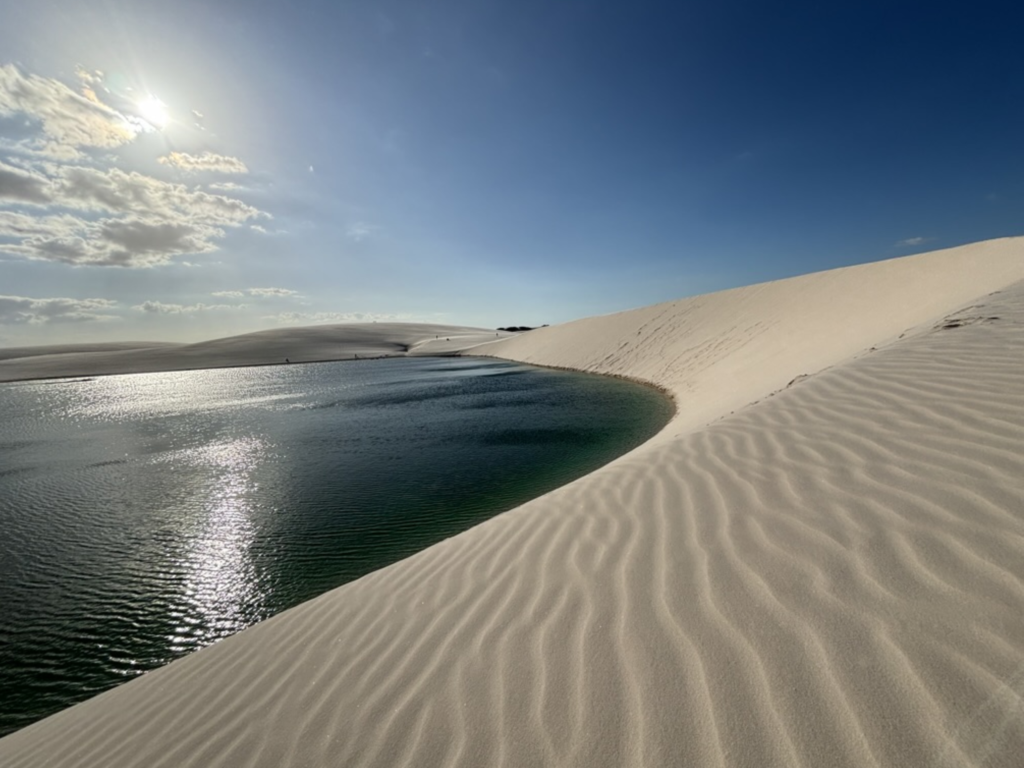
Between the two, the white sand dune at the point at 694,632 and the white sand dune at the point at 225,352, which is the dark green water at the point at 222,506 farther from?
the white sand dune at the point at 225,352

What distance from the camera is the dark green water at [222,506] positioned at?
13.4 feet

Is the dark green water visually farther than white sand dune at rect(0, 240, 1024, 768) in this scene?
Yes

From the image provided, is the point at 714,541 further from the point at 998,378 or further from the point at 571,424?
the point at 571,424

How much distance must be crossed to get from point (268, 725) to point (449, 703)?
3.14ft

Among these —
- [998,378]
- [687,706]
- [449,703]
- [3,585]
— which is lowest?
[3,585]

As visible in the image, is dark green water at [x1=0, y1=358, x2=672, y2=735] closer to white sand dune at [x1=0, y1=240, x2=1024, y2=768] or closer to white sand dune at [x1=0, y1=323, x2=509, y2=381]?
white sand dune at [x1=0, y1=240, x2=1024, y2=768]

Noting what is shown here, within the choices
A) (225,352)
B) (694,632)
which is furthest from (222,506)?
(225,352)

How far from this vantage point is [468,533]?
3.97m

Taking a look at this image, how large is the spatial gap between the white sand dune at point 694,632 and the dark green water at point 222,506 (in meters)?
1.30

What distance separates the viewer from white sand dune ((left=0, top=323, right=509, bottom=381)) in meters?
44.4

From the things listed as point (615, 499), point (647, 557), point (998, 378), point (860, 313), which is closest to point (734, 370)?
point (860, 313)

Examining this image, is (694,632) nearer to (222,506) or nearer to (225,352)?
(222,506)

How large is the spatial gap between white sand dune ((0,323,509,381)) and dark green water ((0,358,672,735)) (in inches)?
1414

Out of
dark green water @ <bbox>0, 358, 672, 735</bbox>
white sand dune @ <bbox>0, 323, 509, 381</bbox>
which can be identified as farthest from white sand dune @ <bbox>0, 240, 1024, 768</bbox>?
white sand dune @ <bbox>0, 323, 509, 381</bbox>
